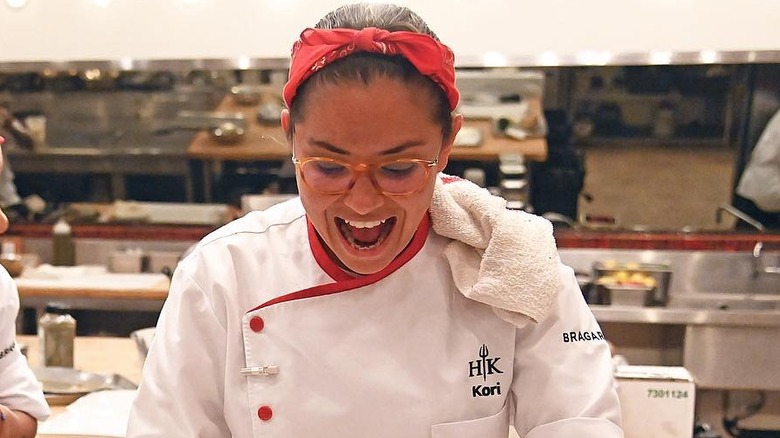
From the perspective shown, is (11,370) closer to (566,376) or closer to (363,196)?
(363,196)

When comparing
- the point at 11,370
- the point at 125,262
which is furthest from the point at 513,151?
the point at 11,370

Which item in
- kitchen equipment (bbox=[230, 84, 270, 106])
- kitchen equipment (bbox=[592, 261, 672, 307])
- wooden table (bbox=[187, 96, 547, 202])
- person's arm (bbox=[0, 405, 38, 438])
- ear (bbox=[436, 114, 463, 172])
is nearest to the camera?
ear (bbox=[436, 114, 463, 172])

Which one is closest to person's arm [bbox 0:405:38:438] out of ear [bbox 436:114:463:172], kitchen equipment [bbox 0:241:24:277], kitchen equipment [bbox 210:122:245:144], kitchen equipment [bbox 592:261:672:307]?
ear [bbox 436:114:463:172]

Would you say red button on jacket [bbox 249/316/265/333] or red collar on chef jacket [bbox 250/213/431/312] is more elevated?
red collar on chef jacket [bbox 250/213/431/312]

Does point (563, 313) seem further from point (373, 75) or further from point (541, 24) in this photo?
point (541, 24)

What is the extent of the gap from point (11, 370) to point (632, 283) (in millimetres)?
2699

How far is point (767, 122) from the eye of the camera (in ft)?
13.0

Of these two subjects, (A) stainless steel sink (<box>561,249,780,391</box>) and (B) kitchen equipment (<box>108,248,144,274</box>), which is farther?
(B) kitchen equipment (<box>108,248,144,274</box>)

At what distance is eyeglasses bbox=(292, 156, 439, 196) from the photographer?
107 cm

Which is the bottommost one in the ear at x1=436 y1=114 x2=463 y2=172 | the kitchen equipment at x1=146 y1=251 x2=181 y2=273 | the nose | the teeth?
the kitchen equipment at x1=146 y1=251 x2=181 y2=273

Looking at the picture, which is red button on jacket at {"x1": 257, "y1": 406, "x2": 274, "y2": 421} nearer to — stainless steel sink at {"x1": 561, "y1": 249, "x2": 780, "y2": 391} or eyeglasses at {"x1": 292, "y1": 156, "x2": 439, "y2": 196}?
eyeglasses at {"x1": 292, "y1": 156, "x2": 439, "y2": 196}

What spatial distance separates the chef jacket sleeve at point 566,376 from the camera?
1184 mm

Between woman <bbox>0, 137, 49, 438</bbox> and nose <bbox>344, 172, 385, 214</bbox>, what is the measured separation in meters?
0.91

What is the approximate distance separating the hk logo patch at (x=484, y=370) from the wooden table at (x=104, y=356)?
1.26m
